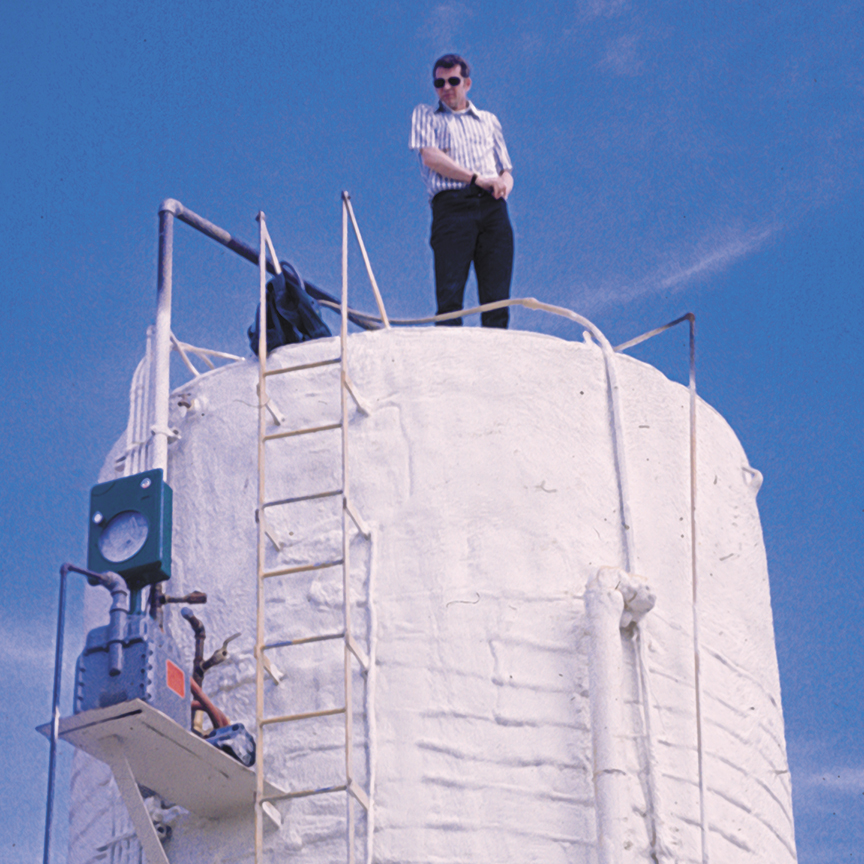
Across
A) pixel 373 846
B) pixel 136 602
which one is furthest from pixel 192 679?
pixel 373 846

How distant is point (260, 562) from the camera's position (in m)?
9.44

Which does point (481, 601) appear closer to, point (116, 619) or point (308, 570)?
point (308, 570)

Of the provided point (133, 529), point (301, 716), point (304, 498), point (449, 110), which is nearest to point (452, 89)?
point (449, 110)

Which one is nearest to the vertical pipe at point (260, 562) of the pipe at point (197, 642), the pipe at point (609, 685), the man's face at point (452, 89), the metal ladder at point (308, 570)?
the metal ladder at point (308, 570)

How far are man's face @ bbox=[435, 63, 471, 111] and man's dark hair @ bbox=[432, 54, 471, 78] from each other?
0.7 inches

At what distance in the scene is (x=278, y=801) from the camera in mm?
9227

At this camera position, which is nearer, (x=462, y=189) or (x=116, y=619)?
(x=116, y=619)

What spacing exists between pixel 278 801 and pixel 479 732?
1183mm

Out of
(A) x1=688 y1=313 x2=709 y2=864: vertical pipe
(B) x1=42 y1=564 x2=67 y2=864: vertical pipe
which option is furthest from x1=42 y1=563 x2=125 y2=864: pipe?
(A) x1=688 y1=313 x2=709 y2=864: vertical pipe

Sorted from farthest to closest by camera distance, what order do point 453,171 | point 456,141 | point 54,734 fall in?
point 456,141 < point 453,171 < point 54,734

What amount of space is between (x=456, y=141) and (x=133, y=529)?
4.41 m

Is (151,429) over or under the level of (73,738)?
over

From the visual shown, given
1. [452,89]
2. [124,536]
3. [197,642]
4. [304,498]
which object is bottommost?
[197,642]

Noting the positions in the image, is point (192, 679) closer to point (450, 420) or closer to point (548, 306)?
point (450, 420)
